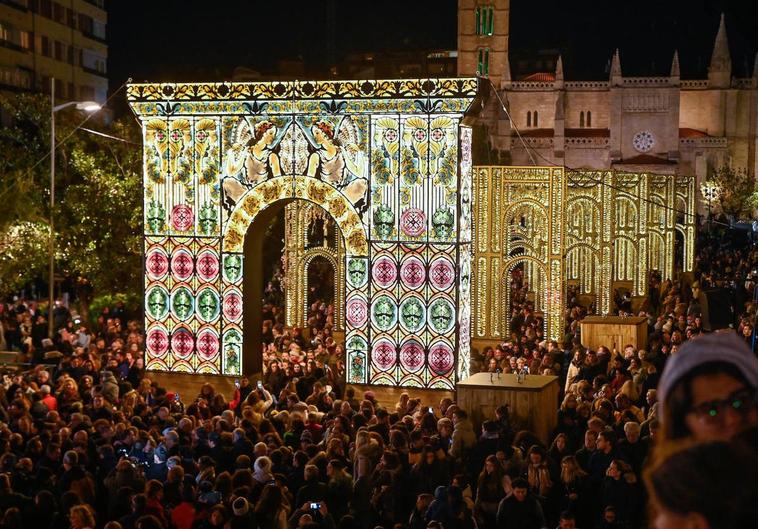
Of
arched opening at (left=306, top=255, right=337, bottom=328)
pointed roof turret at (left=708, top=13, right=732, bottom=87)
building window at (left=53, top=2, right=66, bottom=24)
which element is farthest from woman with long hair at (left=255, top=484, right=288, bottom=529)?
pointed roof turret at (left=708, top=13, right=732, bottom=87)

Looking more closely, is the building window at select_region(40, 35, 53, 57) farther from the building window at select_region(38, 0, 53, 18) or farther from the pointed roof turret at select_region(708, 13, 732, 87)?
the pointed roof turret at select_region(708, 13, 732, 87)

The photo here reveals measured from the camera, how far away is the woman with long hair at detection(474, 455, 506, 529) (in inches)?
400

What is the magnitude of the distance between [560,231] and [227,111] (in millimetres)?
9548

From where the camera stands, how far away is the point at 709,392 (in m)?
2.52

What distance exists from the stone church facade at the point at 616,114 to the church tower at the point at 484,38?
84 mm

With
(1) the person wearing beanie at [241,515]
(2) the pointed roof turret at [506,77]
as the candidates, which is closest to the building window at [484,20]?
(2) the pointed roof turret at [506,77]

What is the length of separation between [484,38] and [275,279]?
59.7 metres

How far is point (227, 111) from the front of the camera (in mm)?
18453

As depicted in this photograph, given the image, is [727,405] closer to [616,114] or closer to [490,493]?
[490,493]

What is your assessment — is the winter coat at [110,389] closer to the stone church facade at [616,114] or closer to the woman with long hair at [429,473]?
the woman with long hair at [429,473]

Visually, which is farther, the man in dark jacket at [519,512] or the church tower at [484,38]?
the church tower at [484,38]

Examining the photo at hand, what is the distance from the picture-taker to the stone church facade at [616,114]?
78.6 metres

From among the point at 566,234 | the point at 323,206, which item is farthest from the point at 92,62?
the point at 323,206

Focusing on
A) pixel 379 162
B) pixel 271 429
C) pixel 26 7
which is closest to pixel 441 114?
pixel 379 162
